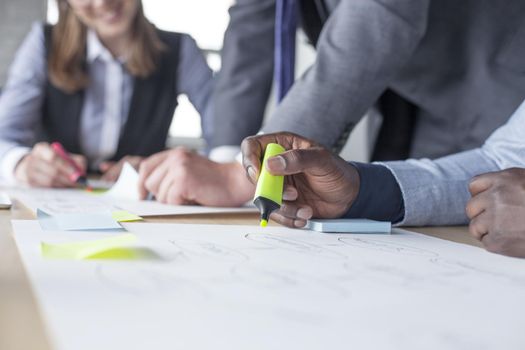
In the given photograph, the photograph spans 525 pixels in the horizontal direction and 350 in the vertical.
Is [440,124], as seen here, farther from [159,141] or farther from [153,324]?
[159,141]

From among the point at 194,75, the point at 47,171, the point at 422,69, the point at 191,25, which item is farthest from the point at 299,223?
the point at 191,25

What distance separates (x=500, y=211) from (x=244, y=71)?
84cm

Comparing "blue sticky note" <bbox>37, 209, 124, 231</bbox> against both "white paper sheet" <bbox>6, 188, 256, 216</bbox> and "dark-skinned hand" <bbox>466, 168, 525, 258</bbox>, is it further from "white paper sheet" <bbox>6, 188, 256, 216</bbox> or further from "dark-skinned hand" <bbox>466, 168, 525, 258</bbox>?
"dark-skinned hand" <bbox>466, 168, 525, 258</bbox>

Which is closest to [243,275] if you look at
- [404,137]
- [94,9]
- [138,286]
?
[138,286]

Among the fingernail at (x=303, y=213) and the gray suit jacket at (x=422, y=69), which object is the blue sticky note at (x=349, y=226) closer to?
the fingernail at (x=303, y=213)

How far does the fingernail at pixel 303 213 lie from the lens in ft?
2.01

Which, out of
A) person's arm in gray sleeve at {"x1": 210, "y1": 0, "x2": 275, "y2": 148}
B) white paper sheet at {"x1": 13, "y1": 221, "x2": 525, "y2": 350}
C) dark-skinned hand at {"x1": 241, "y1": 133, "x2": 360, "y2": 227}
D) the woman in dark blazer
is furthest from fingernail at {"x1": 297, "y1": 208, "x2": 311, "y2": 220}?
the woman in dark blazer

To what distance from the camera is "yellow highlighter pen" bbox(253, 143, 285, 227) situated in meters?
0.55

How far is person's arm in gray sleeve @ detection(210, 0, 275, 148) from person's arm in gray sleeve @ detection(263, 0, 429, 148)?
17.9 inches

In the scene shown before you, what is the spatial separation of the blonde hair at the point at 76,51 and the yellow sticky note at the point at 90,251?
1.30 metres

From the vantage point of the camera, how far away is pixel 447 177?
71cm

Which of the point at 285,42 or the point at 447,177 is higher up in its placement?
the point at 285,42

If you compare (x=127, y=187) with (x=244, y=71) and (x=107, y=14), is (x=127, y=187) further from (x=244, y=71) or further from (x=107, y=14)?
(x=107, y=14)

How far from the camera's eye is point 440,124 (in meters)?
1.05
